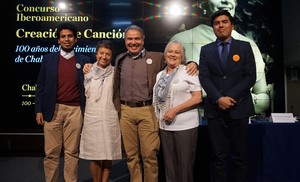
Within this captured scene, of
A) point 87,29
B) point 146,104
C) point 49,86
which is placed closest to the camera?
point 146,104

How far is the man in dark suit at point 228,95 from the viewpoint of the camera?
1957 mm

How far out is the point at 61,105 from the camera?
2314 mm

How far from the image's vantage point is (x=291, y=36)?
200 inches

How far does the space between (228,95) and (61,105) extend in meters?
1.40

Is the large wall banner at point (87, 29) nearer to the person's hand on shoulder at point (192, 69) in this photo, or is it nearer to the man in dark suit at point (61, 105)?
the man in dark suit at point (61, 105)

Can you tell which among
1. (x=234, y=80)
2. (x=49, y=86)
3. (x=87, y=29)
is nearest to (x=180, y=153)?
(x=234, y=80)

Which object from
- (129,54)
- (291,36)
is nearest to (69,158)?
(129,54)

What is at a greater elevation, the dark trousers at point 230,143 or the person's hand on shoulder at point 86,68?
the person's hand on shoulder at point 86,68

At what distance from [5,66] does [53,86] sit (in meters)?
2.57

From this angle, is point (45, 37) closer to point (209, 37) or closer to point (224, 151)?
point (209, 37)

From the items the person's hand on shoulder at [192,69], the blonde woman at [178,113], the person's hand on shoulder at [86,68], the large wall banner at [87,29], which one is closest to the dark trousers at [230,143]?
the blonde woman at [178,113]

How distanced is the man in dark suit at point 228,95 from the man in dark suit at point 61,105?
1.11 metres

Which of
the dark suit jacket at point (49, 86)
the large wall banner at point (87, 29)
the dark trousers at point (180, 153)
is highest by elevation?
the large wall banner at point (87, 29)

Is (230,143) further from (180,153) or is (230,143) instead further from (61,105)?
(61,105)
